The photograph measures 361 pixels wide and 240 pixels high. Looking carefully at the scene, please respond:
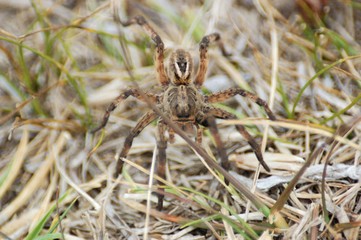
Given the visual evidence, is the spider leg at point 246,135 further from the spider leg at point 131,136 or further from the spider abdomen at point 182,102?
the spider leg at point 131,136

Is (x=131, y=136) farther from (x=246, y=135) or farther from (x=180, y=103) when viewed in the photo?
(x=246, y=135)

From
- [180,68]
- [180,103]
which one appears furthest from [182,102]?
[180,68]

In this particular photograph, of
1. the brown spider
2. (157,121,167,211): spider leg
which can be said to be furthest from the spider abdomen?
(157,121,167,211): spider leg

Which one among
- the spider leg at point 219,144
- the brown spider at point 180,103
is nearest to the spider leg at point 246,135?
the brown spider at point 180,103

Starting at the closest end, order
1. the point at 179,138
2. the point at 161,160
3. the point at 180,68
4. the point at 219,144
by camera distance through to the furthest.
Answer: the point at 219,144, the point at 161,160, the point at 180,68, the point at 179,138

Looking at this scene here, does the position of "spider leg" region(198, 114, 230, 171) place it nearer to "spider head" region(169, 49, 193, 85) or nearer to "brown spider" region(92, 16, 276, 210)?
"brown spider" region(92, 16, 276, 210)

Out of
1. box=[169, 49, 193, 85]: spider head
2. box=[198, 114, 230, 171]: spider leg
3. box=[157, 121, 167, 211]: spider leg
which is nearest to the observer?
box=[198, 114, 230, 171]: spider leg

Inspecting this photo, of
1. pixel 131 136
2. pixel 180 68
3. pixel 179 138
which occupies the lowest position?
pixel 179 138

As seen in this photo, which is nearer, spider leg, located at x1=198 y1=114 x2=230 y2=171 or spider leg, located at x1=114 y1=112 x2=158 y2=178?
spider leg, located at x1=198 y1=114 x2=230 y2=171
